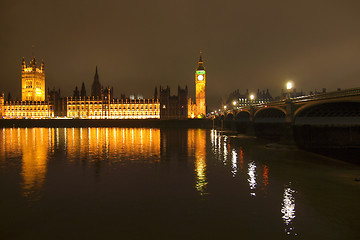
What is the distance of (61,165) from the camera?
24609 mm

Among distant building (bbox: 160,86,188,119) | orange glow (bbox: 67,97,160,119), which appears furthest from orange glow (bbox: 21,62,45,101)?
distant building (bbox: 160,86,188,119)

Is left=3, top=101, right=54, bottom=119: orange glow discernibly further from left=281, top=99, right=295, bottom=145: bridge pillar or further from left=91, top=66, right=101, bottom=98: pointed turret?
left=281, top=99, right=295, bottom=145: bridge pillar

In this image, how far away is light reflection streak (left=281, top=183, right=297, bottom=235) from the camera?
11180mm

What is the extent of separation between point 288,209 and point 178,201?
5.41 meters

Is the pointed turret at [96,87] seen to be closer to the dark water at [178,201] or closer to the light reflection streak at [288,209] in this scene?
the dark water at [178,201]

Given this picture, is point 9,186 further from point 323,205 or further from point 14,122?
point 14,122

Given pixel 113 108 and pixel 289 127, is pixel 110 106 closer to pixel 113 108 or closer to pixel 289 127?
pixel 113 108

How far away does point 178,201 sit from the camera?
14508 mm

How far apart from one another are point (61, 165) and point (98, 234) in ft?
51.7

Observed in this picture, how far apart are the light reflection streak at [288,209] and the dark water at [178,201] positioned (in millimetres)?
45

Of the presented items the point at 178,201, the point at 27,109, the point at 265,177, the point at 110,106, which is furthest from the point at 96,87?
the point at 178,201

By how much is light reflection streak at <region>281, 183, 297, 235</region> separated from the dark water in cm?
4

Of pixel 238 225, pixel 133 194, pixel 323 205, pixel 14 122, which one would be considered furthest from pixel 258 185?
pixel 14 122

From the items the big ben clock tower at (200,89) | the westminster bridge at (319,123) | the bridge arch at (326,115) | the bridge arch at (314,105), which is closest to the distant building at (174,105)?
the big ben clock tower at (200,89)
